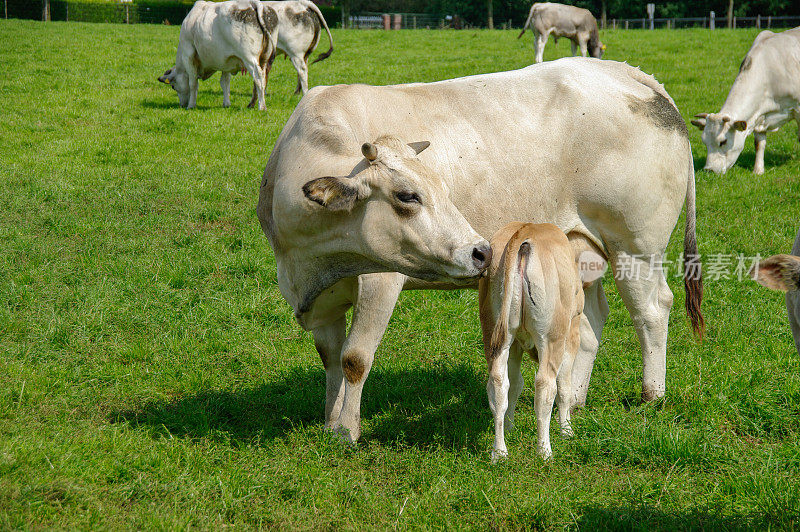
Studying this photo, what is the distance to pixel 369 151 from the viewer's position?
14.0 ft

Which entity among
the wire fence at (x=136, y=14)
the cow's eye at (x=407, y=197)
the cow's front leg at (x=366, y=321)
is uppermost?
the wire fence at (x=136, y=14)

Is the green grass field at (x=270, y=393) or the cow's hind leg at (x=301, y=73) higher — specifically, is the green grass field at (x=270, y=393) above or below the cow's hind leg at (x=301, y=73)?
below

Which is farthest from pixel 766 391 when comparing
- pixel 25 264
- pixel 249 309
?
pixel 25 264

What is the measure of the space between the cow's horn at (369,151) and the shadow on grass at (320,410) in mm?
1891

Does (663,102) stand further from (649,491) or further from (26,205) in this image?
(26,205)

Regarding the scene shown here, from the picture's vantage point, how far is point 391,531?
4078mm

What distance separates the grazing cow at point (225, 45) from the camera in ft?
54.7

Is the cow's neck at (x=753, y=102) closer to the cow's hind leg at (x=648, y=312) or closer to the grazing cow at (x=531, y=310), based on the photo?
the cow's hind leg at (x=648, y=312)

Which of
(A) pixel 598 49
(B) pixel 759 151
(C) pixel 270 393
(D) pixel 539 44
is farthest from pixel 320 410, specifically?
(A) pixel 598 49

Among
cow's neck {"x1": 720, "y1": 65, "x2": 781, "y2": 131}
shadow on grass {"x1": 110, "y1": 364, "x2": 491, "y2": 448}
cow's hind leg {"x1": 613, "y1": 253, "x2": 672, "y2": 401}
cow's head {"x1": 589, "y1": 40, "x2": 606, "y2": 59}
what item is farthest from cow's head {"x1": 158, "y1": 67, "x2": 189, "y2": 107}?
cow's head {"x1": 589, "y1": 40, "x2": 606, "y2": 59}

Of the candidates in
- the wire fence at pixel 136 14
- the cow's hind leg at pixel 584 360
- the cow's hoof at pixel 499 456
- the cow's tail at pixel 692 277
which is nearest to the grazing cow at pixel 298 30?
the cow's tail at pixel 692 277

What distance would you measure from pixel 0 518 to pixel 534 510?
2.66 meters

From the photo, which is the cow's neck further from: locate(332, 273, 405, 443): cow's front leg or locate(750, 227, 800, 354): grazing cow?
locate(750, 227, 800, 354): grazing cow

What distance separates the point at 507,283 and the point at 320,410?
192 cm
